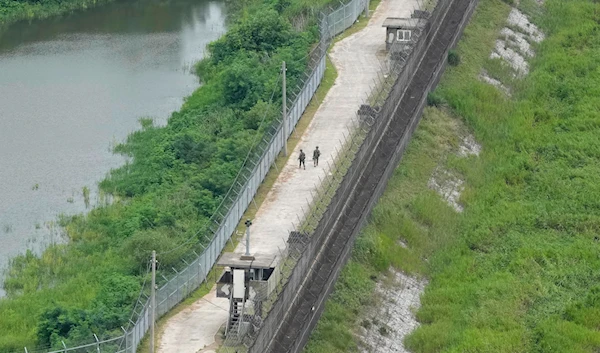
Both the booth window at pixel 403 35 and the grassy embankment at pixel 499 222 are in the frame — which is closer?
the grassy embankment at pixel 499 222

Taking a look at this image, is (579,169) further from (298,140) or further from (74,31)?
(74,31)

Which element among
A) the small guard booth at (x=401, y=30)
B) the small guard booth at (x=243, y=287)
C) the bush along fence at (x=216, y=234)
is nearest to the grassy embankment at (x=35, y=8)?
the bush along fence at (x=216, y=234)

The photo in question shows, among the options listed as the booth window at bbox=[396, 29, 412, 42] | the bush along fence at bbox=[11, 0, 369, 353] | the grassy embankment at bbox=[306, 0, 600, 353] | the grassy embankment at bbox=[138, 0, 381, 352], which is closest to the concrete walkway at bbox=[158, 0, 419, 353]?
the grassy embankment at bbox=[138, 0, 381, 352]

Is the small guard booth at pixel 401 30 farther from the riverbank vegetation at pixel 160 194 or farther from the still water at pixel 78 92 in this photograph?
the still water at pixel 78 92

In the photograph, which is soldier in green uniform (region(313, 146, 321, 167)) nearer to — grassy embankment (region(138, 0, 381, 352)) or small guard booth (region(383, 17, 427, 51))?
grassy embankment (region(138, 0, 381, 352))

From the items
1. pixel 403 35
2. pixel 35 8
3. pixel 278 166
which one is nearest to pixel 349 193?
pixel 278 166

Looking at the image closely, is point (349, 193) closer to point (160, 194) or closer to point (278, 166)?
point (278, 166)

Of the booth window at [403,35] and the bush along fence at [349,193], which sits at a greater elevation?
the booth window at [403,35]
